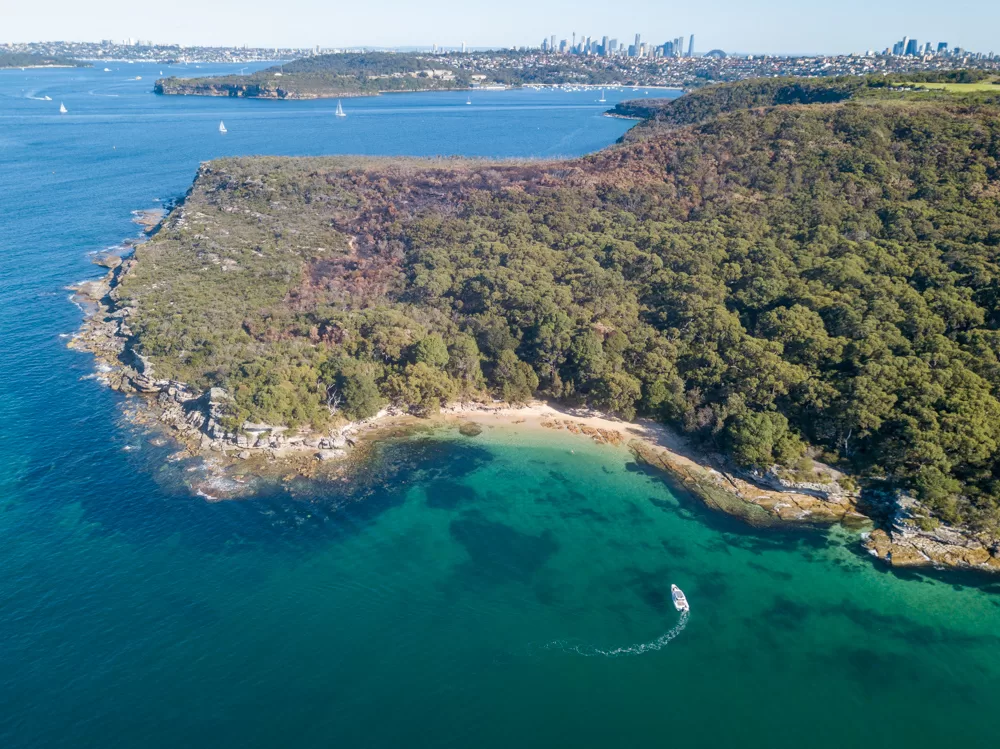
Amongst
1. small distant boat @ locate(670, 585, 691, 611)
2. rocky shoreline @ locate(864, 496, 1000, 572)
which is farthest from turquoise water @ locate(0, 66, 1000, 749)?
rocky shoreline @ locate(864, 496, 1000, 572)

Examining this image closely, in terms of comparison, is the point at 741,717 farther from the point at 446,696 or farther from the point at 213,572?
the point at 213,572

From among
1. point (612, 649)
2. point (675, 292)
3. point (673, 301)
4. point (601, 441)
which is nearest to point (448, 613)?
point (612, 649)

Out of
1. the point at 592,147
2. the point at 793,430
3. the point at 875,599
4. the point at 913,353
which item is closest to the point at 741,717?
the point at 875,599

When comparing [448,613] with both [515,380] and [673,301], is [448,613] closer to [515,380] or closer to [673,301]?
[515,380]

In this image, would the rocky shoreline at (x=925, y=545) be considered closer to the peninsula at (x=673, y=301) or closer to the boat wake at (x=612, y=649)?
the peninsula at (x=673, y=301)

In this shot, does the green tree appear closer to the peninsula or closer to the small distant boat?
the peninsula
